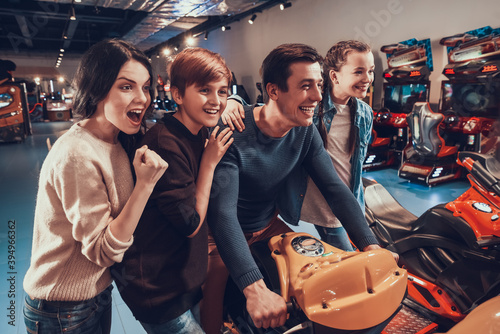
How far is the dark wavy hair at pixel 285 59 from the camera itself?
1279mm

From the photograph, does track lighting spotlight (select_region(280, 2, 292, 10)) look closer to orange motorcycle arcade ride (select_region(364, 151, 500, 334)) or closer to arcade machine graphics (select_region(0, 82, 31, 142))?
orange motorcycle arcade ride (select_region(364, 151, 500, 334))

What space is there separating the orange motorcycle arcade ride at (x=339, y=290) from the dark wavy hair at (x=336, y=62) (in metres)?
0.99

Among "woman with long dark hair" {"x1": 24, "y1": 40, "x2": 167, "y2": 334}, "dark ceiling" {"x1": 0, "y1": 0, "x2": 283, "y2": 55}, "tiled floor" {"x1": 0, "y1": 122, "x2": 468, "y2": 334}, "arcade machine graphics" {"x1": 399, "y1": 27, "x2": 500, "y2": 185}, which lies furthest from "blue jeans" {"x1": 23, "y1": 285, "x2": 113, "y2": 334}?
"dark ceiling" {"x1": 0, "y1": 0, "x2": 283, "y2": 55}

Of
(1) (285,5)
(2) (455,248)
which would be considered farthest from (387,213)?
(1) (285,5)

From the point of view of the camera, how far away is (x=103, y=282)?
41.7 inches

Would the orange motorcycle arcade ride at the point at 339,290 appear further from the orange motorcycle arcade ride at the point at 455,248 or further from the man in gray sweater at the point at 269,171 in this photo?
the orange motorcycle arcade ride at the point at 455,248

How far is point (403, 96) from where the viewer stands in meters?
6.76

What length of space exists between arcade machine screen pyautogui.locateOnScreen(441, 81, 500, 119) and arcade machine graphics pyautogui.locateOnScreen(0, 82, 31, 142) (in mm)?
11326

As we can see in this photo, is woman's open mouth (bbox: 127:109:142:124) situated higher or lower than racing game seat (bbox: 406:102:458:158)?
higher

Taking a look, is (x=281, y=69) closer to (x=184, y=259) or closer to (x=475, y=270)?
(x=184, y=259)

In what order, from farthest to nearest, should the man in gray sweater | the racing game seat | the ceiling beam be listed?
the ceiling beam < the racing game seat < the man in gray sweater

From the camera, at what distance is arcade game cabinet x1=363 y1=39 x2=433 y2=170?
239 inches

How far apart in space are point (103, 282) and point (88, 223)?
24cm

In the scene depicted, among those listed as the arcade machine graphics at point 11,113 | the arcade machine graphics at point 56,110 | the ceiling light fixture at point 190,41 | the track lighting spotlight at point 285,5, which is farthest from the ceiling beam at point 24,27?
the track lighting spotlight at point 285,5
